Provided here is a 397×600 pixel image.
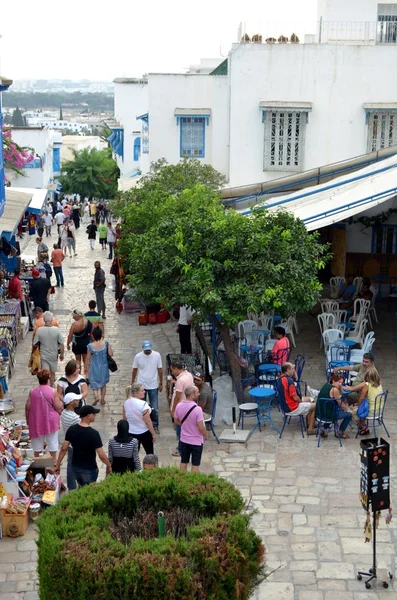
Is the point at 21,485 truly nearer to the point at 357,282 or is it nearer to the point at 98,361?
the point at 98,361

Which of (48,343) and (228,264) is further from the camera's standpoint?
(48,343)

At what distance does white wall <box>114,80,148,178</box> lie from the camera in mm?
42597

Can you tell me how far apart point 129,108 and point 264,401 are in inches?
1304

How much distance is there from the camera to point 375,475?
884 cm

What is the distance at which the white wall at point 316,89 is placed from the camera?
23.4 m

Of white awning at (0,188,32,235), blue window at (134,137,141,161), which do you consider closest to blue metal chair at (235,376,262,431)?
white awning at (0,188,32,235)

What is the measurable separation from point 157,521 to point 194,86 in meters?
21.1

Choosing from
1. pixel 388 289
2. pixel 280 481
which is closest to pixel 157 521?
pixel 280 481

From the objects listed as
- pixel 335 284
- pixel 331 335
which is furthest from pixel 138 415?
pixel 335 284

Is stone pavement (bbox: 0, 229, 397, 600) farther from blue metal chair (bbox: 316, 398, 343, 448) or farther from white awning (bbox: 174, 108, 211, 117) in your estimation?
white awning (bbox: 174, 108, 211, 117)

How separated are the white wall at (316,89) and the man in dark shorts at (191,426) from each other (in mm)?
13997

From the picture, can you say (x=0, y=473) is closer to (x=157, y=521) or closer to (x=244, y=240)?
(x=157, y=521)

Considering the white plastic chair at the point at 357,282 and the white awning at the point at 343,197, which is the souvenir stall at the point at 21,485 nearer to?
the white awning at the point at 343,197

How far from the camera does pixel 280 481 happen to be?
37.2 feet
